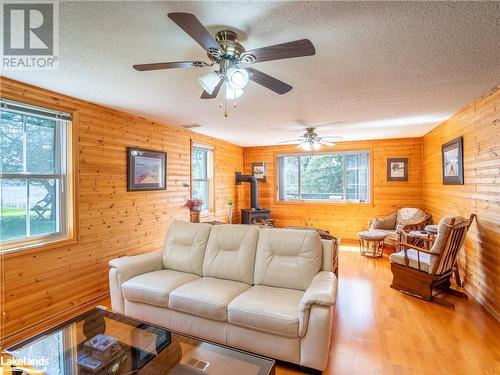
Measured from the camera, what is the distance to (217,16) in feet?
5.09

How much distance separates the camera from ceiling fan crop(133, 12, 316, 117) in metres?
1.39

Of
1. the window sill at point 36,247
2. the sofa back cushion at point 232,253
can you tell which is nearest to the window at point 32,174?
the window sill at point 36,247

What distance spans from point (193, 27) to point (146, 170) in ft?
9.76

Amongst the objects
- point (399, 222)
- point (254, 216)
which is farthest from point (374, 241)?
point (254, 216)

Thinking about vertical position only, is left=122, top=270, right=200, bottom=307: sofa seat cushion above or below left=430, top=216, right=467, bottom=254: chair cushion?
below

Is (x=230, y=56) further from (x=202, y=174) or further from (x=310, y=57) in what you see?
(x=202, y=174)

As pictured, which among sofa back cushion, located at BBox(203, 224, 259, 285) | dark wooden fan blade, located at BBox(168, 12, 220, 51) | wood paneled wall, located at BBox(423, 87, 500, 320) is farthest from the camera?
wood paneled wall, located at BBox(423, 87, 500, 320)

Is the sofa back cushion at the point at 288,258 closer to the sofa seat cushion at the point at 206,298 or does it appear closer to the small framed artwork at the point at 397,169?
the sofa seat cushion at the point at 206,298

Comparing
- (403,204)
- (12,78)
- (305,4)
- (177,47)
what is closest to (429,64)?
(305,4)

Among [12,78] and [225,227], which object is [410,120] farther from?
[12,78]

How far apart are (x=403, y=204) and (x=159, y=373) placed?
5854 mm

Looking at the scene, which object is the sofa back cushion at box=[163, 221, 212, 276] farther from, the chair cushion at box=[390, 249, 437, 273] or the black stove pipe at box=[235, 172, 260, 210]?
the black stove pipe at box=[235, 172, 260, 210]

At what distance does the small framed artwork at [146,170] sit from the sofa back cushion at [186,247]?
107 centimetres

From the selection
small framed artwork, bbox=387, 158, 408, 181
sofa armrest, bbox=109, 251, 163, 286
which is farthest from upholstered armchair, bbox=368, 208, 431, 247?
sofa armrest, bbox=109, 251, 163, 286
